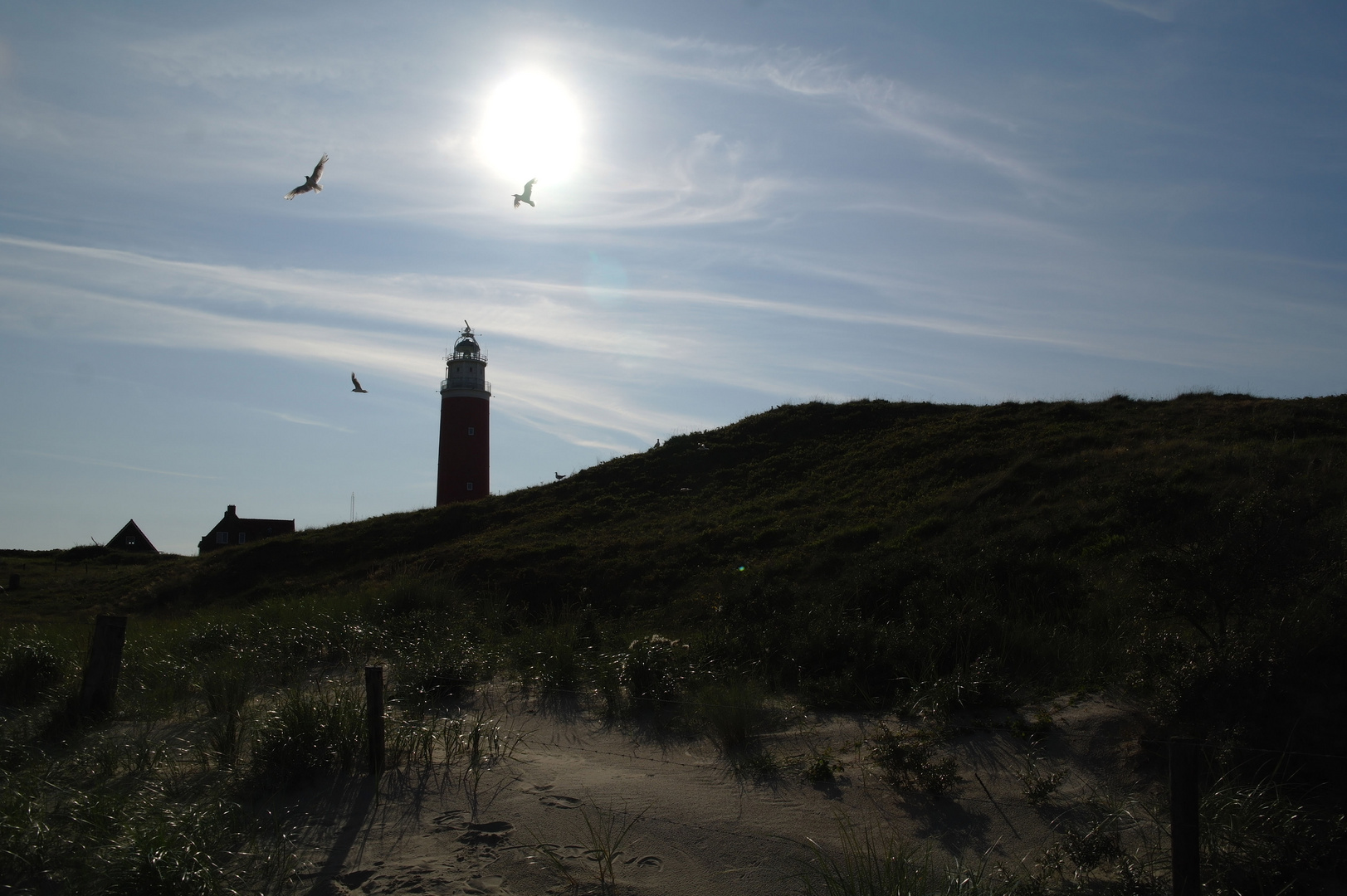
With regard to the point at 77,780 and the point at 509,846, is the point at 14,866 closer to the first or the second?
the point at 77,780

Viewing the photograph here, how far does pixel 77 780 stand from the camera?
20.9 feet

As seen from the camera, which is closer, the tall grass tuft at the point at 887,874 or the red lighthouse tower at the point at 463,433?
the tall grass tuft at the point at 887,874

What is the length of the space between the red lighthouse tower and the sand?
33.8 m

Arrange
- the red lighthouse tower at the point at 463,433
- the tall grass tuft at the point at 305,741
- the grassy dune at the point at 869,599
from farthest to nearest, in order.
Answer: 1. the red lighthouse tower at the point at 463,433
2. the tall grass tuft at the point at 305,741
3. the grassy dune at the point at 869,599

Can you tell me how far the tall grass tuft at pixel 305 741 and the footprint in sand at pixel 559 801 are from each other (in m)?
1.62

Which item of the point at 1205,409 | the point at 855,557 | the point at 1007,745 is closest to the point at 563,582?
the point at 855,557

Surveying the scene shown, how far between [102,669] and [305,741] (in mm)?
3033

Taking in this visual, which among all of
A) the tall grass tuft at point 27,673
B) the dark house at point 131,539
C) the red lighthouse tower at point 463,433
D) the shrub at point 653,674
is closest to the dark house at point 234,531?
the dark house at point 131,539

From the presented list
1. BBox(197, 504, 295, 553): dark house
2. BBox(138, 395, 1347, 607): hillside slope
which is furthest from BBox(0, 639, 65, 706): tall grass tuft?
BBox(197, 504, 295, 553): dark house

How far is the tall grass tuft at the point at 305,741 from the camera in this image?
21.1ft

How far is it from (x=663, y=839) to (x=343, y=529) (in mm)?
28270

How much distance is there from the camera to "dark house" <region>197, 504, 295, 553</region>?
53.0 m

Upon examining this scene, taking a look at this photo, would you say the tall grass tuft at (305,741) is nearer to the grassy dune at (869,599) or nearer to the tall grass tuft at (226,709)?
the grassy dune at (869,599)

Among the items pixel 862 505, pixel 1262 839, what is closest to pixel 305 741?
pixel 1262 839
